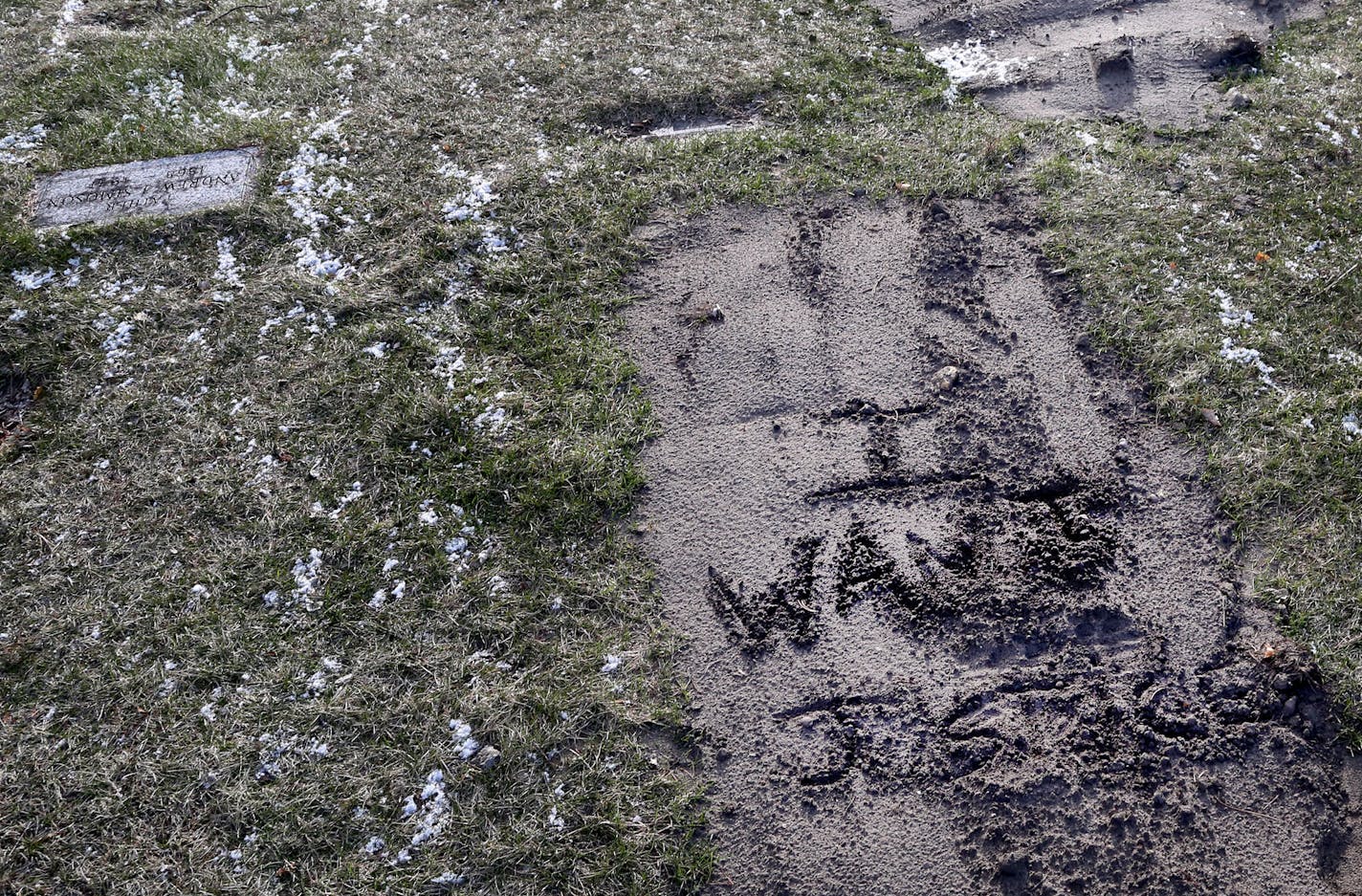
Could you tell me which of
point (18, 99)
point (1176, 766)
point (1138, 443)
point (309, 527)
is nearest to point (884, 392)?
point (1138, 443)

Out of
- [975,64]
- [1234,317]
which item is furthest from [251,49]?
[1234,317]

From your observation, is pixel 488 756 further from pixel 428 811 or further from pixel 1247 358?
pixel 1247 358

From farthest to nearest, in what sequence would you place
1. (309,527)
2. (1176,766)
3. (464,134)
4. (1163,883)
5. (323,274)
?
(464,134) → (323,274) → (309,527) → (1176,766) → (1163,883)

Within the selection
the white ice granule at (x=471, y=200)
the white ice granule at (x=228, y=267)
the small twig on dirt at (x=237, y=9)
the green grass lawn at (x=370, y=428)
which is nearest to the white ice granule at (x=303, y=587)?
the green grass lawn at (x=370, y=428)

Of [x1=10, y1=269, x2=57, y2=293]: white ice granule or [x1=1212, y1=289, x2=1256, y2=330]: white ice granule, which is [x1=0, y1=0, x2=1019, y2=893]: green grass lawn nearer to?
[x1=10, y1=269, x2=57, y2=293]: white ice granule

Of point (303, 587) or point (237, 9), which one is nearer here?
point (303, 587)

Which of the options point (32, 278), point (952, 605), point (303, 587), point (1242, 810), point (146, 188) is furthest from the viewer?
point (146, 188)

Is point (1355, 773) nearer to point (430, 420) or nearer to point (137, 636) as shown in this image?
point (430, 420)
